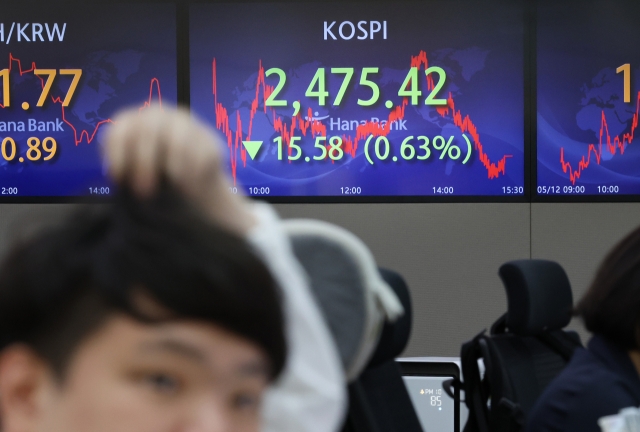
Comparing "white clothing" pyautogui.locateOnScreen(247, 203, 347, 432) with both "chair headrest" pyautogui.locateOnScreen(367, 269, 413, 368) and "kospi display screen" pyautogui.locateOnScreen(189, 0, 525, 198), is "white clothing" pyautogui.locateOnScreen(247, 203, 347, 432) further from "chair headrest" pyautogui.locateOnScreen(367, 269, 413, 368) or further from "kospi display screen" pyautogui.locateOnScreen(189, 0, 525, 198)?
"kospi display screen" pyautogui.locateOnScreen(189, 0, 525, 198)

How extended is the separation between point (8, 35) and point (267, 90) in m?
1.30

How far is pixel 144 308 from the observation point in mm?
348

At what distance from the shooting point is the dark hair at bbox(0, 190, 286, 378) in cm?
35

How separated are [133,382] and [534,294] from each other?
2.37 meters

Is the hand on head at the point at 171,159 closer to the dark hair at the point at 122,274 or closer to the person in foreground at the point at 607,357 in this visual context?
→ the dark hair at the point at 122,274

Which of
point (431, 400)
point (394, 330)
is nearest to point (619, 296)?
point (394, 330)

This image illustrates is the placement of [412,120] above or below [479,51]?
below

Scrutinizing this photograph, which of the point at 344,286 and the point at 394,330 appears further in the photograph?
the point at 394,330

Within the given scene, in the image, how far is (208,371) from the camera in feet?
1.21

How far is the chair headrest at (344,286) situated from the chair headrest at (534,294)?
2.02 m

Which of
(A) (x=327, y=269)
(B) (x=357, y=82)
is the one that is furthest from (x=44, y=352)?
(B) (x=357, y=82)

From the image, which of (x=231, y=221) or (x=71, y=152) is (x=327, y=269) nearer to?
A: (x=231, y=221)

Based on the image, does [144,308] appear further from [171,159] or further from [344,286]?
[344,286]

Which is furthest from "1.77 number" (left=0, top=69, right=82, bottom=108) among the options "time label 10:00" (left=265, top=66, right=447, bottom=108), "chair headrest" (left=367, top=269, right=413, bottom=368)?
"chair headrest" (left=367, top=269, right=413, bottom=368)
